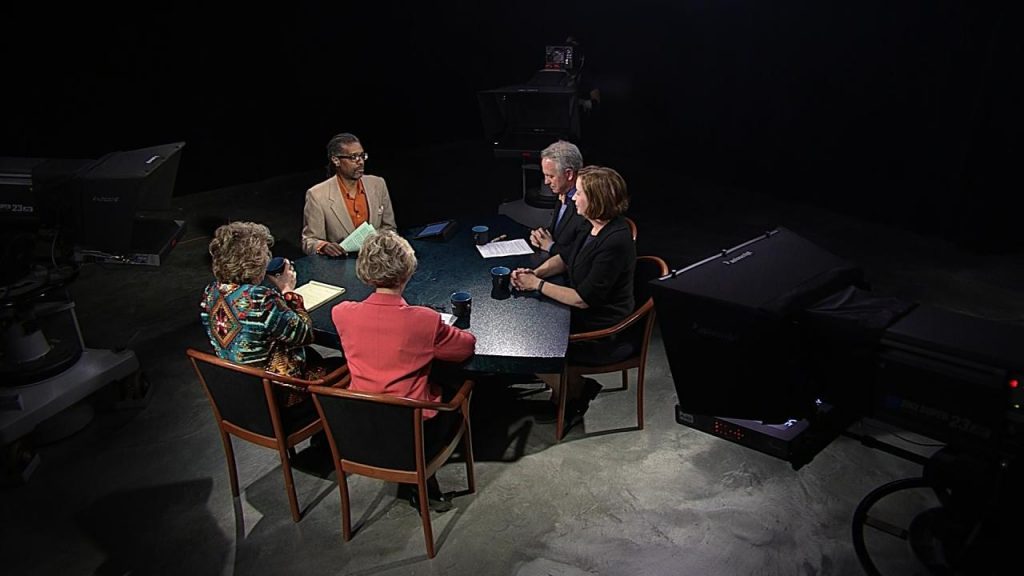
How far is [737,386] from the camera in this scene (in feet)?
6.07

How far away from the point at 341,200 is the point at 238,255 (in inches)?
52.2

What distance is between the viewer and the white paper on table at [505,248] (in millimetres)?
3609

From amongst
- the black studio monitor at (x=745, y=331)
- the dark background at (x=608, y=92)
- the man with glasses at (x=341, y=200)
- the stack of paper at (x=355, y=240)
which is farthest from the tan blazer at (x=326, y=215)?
the dark background at (x=608, y=92)

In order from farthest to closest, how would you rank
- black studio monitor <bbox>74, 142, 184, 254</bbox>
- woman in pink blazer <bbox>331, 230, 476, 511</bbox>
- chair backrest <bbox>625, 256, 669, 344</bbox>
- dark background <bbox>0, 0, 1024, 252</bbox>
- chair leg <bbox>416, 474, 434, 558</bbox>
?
dark background <bbox>0, 0, 1024, 252</bbox>, chair backrest <bbox>625, 256, 669, 344</bbox>, black studio monitor <bbox>74, 142, 184, 254</bbox>, chair leg <bbox>416, 474, 434, 558</bbox>, woman in pink blazer <bbox>331, 230, 476, 511</bbox>

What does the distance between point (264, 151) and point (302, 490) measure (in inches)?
197

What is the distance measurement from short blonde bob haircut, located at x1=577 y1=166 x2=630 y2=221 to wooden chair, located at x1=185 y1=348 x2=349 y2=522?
1292mm

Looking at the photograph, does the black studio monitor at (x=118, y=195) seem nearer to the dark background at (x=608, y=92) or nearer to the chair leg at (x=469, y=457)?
the chair leg at (x=469, y=457)

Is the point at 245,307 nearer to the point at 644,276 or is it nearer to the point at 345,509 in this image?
the point at 345,509

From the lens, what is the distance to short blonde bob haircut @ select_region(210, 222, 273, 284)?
2.62 m

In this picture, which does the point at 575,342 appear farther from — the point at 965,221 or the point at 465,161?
A: the point at 465,161

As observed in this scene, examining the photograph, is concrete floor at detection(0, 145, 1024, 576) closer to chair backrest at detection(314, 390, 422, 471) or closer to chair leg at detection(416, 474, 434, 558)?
chair leg at detection(416, 474, 434, 558)

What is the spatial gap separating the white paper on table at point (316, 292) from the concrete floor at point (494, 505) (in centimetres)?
79

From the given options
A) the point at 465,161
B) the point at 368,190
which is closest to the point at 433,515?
the point at 368,190

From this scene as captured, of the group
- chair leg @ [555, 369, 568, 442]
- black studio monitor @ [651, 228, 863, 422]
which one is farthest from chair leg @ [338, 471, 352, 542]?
black studio monitor @ [651, 228, 863, 422]
